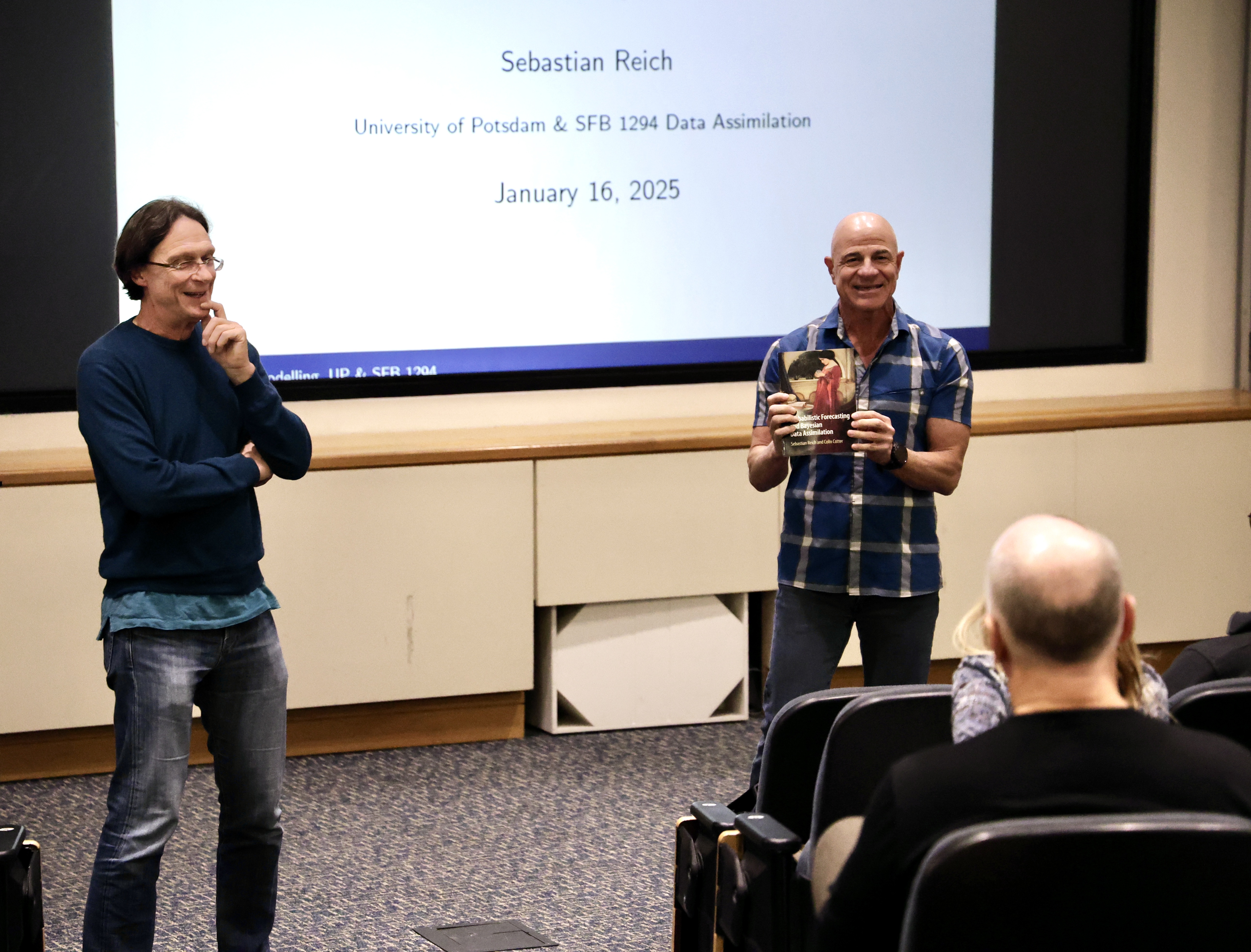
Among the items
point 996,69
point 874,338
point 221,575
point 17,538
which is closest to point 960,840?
point 221,575

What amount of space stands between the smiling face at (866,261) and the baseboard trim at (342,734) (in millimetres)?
2115

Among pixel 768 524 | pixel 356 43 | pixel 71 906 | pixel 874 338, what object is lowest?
pixel 71 906

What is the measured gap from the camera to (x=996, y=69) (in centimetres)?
537

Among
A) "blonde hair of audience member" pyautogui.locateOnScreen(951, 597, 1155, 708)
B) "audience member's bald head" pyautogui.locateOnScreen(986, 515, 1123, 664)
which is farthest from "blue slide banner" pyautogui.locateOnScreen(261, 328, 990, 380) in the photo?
"audience member's bald head" pyautogui.locateOnScreen(986, 515, 1123, 664)

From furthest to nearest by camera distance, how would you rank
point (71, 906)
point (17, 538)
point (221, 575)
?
point (17, 538)
point (71, 906)
point (221, 575)

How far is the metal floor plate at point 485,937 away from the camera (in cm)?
336

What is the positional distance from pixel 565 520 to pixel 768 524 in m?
0.68

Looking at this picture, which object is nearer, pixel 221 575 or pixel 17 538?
pixel 221 575

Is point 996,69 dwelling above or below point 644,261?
above

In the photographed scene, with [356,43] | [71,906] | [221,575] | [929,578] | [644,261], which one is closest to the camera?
[221,575]

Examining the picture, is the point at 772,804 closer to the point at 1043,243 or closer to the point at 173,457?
the point at 173,457

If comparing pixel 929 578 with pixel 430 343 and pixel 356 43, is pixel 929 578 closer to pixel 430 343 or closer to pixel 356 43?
pixel 430 343

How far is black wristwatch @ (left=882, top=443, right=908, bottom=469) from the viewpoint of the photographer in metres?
3.28

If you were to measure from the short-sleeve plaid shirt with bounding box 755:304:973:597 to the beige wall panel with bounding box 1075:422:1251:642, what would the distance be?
200 cm
